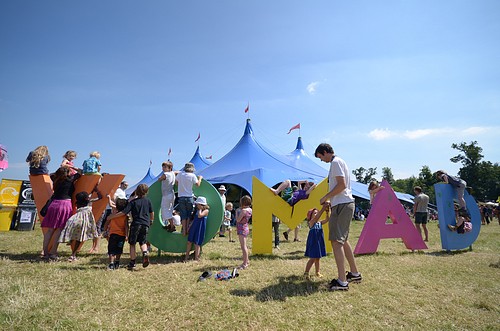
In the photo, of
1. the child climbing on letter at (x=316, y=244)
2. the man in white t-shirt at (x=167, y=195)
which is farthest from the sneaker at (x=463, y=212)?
Answer: the man in white t-shirt at (x=167, y=195)

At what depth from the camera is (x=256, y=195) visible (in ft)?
18.9

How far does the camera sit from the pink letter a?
5.83 meters

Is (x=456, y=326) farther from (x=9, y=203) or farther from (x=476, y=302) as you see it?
(x=9, y=203)

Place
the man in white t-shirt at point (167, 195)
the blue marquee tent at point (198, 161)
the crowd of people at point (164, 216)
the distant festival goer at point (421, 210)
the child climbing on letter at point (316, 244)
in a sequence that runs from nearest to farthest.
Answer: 1. the crowd of people at point (164, 216)
2. the child climbing on letter at point (316, 244)
3. the man in white t-shirt at point (167, 195)
4. the distant festival goer at point (421, 210)
5. the blue marquee tent at point (198, 161)

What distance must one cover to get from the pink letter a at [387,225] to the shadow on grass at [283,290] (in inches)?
111

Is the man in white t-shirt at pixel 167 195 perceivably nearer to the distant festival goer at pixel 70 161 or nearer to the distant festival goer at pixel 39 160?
the distant festival goer at pixel 70 161

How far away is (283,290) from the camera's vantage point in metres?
3.28

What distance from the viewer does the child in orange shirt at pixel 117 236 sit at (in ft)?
14.1

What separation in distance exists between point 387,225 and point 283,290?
3.90m

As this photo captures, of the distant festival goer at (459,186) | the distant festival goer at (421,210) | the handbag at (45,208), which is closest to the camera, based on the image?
→ the handbag at (45,208)

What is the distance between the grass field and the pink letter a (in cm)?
112

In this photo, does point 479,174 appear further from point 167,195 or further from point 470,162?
point 167,195

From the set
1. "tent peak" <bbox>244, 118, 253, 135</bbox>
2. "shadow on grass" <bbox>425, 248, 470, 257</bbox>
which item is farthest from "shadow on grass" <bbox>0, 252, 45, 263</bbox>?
"tent peak" <bbox>244, 118, 253, 135</bbox>

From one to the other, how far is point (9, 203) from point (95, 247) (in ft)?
22.0
